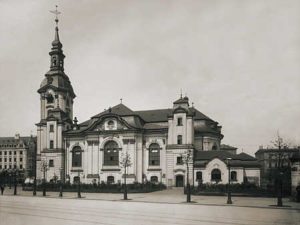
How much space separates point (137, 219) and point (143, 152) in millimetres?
39865

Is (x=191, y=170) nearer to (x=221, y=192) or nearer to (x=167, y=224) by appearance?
(x=221, y=192)

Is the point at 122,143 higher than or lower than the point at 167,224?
higher

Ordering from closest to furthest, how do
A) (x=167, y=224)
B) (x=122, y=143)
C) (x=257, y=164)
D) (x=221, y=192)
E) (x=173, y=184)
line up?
(x=167, y=224), (x=221, y=192), (x=257, y=164), (x=173, y=184), (x=122, y=143)

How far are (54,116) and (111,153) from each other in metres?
12.5

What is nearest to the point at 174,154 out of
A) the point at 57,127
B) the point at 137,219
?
the point at 57,127

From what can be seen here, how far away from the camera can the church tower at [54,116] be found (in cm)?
6481

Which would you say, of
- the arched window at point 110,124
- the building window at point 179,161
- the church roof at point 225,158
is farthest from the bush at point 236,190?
the arched window at point 110,124

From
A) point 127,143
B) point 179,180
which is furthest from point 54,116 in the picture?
point 179,180

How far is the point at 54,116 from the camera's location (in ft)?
215

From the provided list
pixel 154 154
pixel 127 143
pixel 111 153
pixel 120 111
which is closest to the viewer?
pixel 127 143

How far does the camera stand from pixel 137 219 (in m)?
20.4

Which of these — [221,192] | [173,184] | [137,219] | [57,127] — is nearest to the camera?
[137,219]

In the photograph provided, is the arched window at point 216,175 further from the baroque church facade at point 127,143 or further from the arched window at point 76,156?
the arched window at point 76,156

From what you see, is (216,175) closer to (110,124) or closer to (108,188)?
(108,188)
